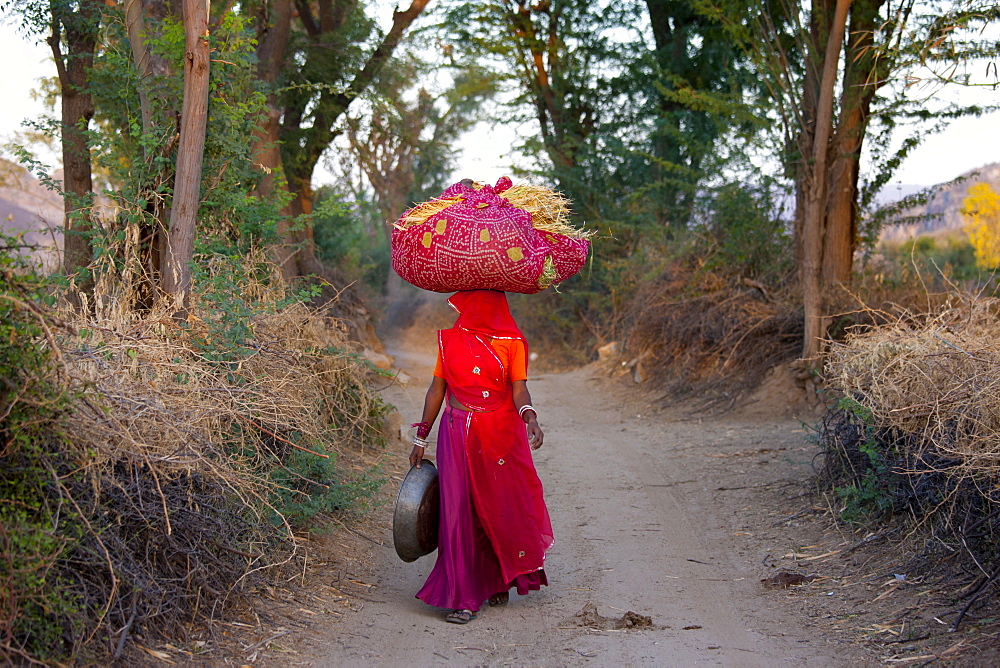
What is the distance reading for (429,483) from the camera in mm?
4680

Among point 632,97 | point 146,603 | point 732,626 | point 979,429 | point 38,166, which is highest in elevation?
point 632,97

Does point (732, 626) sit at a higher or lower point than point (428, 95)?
lower

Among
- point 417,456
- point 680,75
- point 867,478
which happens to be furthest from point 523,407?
point 680,75

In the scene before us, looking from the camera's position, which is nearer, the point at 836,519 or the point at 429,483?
the point at 429,483

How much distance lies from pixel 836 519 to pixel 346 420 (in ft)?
13.8

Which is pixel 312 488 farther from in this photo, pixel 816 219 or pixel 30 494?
pixel 816 219

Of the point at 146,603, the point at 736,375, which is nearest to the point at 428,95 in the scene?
the point at 736,375

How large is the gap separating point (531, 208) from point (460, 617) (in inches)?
89.5

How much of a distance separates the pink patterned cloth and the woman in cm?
18

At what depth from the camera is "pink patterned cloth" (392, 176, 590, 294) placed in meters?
4.45

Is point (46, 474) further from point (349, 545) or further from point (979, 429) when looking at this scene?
point (979, 429)

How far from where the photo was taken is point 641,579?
5.22 meters

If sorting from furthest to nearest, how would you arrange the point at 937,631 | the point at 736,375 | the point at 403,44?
the point at 403,44 → the point at 736,375 → the point at 937,631

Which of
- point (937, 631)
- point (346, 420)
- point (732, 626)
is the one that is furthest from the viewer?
point (346, 420)
